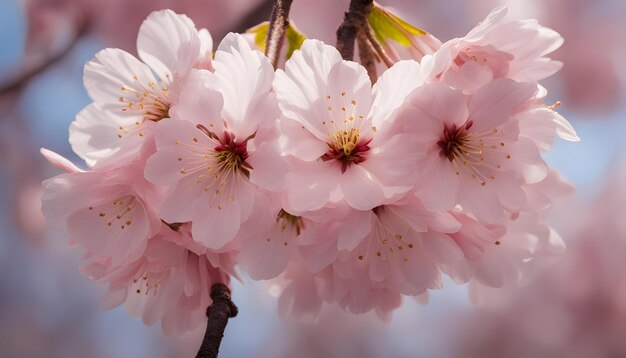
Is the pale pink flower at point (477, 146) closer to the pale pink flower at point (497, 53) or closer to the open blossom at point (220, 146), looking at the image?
the pale pink flower at point (497, 53)

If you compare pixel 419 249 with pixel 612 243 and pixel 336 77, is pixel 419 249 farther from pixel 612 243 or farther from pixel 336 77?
pixel 612 243

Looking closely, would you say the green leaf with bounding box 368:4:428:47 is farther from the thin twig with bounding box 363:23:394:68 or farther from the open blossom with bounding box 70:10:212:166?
the open blossom with bounding box 70:10:212:166

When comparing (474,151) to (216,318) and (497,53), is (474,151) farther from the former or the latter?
(216,318)

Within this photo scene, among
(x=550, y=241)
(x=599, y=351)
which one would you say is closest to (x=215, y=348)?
(x=550, y=241)

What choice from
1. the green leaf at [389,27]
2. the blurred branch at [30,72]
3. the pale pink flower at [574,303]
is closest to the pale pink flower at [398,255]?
the green leaf at [389,27]

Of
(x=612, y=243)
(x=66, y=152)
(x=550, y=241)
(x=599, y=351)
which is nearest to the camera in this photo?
(x=550, y=241)
